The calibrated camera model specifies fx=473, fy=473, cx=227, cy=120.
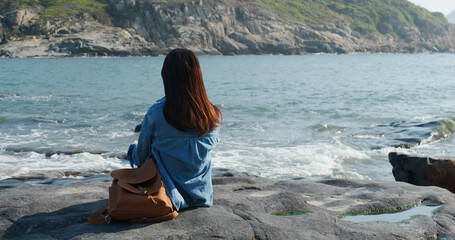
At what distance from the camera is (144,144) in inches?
189

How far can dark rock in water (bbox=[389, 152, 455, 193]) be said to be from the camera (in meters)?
8.86

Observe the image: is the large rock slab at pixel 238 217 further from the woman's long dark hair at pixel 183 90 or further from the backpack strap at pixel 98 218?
the woman's long dark hair at pixel 183 90

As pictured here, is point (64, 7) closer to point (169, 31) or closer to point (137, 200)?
point (169, 31)

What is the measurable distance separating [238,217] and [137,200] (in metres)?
1.07

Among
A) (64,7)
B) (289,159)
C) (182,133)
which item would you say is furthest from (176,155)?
(64,7)

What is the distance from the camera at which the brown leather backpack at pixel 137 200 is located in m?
4.34

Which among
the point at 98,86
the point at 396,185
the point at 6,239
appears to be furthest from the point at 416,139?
the point at 98,86

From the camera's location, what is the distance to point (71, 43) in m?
85.0

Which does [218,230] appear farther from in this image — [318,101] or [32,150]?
[318,101]

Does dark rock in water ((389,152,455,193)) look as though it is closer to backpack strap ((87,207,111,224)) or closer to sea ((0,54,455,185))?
sea ((0,54,455,185))

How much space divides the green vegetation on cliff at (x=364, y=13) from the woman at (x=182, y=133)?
126 metres

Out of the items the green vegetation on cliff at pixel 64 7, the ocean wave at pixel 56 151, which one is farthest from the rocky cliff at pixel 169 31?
the ocean wave at pixel 56 151

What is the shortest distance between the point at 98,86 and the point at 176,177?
31500 millimetres

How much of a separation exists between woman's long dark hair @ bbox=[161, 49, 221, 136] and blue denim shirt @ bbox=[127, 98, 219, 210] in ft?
0.42
